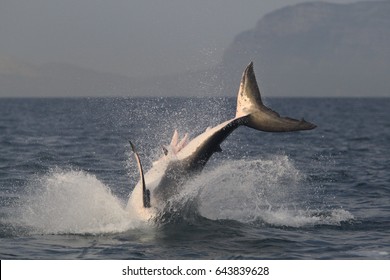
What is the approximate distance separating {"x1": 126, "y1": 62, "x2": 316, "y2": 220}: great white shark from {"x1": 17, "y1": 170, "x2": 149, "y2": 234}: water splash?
635 millimetres

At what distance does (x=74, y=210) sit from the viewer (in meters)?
19.7

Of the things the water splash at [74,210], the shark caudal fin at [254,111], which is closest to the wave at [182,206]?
the water splash at [74,210]

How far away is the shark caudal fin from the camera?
1766cm

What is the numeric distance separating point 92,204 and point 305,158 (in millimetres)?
20203

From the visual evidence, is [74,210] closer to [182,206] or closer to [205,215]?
[182,206]

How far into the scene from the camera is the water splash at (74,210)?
18.3 m

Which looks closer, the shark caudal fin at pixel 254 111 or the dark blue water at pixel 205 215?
the dark blue water at pixel 205 215

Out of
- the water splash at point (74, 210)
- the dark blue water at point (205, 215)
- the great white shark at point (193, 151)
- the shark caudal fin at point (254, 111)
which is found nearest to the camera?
the dark blue water at point (205, 215)

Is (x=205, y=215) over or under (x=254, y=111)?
under

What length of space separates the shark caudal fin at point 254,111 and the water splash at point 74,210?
382 cm

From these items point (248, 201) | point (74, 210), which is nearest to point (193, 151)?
point (74, 210)

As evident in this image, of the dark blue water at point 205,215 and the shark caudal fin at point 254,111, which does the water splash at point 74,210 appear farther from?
the shark caudal fin at point 254,111

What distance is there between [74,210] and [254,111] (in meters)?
5.59
